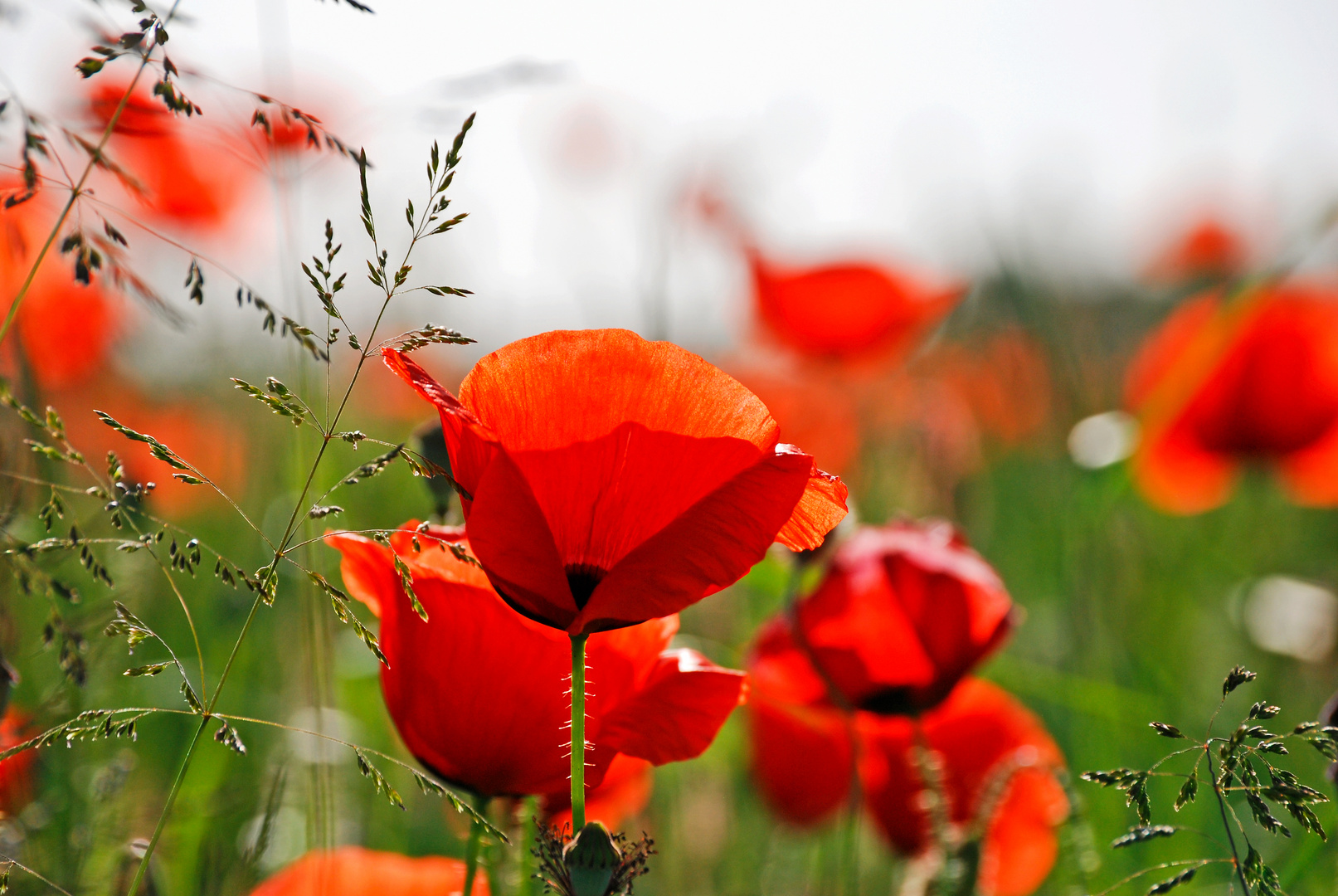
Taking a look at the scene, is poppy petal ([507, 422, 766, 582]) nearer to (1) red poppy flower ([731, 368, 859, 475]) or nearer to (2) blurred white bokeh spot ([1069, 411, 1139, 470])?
(2) blurred white bokeh spot ([1069, 411, 1139, 470])

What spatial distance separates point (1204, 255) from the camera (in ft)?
Answer: 13.1

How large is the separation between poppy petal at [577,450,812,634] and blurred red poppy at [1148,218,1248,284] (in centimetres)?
334

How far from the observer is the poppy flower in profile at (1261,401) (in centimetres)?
164

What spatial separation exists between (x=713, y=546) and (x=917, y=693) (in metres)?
0.43

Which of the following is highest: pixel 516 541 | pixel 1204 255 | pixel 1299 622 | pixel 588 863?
pixel 1204 255

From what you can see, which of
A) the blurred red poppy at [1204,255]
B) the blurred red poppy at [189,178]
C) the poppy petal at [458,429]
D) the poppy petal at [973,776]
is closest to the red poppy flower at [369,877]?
the poppy petal at [458,429]

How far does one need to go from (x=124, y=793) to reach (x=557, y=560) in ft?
2.00

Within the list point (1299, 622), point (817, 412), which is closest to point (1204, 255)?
point (817, 412)

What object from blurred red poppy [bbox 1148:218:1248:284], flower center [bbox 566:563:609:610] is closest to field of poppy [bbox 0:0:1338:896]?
flower center [bbox 566:563:609:610]

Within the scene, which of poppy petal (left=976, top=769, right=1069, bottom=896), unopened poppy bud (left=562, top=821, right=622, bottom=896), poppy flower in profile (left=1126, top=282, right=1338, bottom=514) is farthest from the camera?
poppy flower in profile (left=1126, top=282, right=1338, bottom=514)

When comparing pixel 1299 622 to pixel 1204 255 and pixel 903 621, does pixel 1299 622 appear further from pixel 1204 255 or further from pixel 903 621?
pixel 1204 255

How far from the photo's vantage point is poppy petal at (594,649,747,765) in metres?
0.47

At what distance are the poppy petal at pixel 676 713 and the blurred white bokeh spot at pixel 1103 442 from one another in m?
0.65

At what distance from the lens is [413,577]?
1.57 ft
